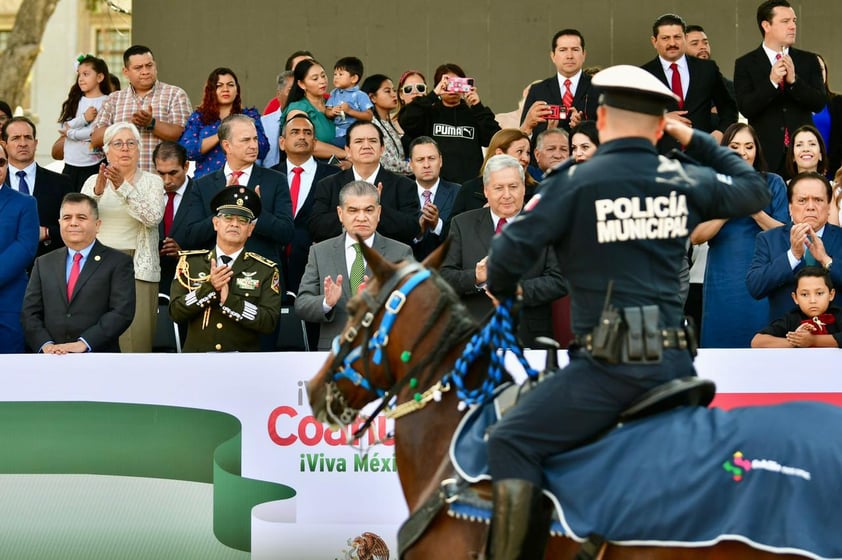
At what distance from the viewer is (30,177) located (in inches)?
421

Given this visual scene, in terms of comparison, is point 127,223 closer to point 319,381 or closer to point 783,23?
point 319,381

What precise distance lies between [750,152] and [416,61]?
5.79 meters

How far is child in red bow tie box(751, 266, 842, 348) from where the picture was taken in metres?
8.02

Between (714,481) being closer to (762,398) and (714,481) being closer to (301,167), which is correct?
(762,398)

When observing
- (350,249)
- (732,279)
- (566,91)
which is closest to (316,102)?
(566,91)

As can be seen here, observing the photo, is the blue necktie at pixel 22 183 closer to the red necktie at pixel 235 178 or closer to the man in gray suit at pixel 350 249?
the red necktie at pixel 235 178

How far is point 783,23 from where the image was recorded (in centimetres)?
1088

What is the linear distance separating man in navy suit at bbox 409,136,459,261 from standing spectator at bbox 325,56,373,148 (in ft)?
3.50

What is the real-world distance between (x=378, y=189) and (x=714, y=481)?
225 inches

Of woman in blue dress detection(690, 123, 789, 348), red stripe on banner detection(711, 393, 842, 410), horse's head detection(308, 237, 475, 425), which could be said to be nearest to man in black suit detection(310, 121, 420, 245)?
woman in blue dress detection(690, 123, 789, 348)

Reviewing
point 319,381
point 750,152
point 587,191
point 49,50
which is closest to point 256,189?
point 750,152

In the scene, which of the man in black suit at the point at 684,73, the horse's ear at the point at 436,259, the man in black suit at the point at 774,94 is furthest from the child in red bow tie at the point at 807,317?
the horse's ear at the point at 436,259

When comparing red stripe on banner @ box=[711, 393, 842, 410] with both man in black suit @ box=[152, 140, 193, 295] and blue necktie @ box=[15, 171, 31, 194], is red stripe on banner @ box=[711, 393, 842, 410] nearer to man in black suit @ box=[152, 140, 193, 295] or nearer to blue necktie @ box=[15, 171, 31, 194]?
man in black suit @ box=[152, 140, 193, 295]

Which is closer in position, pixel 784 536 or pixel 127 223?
pixel 784 536
